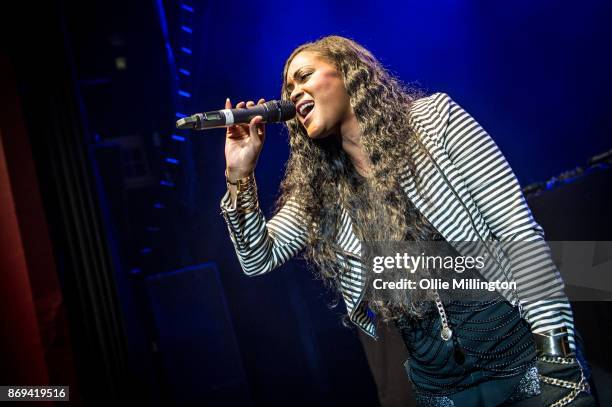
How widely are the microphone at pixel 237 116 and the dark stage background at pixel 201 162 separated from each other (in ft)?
4.91

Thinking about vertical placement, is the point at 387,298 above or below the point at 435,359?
above

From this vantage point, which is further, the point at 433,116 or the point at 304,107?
the point at 304,107

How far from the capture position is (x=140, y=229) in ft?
15.2

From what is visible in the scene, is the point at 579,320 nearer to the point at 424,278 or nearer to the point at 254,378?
the point at 424,278

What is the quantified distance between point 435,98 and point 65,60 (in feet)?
6.90

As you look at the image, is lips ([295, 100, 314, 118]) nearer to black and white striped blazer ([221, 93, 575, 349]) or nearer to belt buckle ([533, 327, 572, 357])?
black and white striped blazer ([221, 93, 575, 349])

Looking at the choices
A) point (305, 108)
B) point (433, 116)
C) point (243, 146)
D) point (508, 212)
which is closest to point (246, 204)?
point (243, 146)

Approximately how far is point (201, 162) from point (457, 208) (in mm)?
3005

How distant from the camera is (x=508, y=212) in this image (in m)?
1.20

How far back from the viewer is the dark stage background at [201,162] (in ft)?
8.84

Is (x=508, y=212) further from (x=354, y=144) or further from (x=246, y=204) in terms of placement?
(x=246, y=204)

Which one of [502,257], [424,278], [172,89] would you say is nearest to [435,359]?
[424,278]

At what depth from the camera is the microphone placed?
4.99 ft

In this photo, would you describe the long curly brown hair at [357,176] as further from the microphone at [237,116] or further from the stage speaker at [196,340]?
the stage speaker at [196,340]
